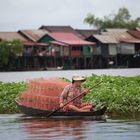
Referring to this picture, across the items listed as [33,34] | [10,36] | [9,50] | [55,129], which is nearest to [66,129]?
[55,129]

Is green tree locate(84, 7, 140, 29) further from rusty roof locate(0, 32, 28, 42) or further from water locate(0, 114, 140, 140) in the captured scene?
water locate(0, 114, 140, 140)

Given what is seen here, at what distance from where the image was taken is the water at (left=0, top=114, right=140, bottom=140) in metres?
12.8

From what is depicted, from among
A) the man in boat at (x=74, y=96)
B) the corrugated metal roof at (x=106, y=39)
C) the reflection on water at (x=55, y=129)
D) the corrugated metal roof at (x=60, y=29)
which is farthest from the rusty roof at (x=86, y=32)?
the reflection on water at (x=55, y=129)

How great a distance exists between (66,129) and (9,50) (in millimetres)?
63478

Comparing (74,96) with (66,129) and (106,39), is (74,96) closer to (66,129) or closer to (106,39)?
(66,129)

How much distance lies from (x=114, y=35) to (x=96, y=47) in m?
4.77

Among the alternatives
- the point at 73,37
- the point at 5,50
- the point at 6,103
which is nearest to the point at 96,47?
the point at 73,37

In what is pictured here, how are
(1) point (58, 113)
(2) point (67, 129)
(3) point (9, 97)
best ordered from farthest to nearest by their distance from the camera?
(3) point (9, 97), (1) point (58, 113), (2) point (67, 129)

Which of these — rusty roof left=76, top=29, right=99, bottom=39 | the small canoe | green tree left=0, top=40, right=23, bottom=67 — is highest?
rusty roof left=76, top=29, right=99, bottom=39

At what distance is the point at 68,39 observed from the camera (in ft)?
262

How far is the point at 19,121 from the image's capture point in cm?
1619

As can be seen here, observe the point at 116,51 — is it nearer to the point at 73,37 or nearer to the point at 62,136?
the point at 73,37

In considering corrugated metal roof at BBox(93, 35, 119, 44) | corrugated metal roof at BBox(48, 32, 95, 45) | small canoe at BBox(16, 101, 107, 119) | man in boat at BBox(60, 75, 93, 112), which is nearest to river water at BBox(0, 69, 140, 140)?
small canoe at BBox(16, 101, 107, 119)

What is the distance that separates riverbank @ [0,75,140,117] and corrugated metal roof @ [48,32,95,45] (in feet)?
185
